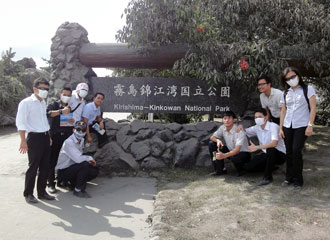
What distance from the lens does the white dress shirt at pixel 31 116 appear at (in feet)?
12.6

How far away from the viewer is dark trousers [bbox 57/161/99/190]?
431cm

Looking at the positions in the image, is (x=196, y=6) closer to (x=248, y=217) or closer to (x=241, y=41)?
(x=241, y=41)

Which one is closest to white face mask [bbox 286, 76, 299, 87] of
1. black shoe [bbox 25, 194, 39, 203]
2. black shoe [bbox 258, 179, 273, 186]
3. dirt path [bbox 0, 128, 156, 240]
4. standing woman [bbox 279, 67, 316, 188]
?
standing woman [bbox 279, 67, 316, 188]

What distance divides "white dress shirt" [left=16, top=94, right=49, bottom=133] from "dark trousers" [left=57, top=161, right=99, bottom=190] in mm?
753

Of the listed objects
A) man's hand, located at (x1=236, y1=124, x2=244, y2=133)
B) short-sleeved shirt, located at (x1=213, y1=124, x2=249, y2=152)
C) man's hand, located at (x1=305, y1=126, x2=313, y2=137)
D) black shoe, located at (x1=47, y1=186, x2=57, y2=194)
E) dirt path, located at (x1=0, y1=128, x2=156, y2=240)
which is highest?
man's hand, located at (x1=305, y1=126, x2=313, y2=137)

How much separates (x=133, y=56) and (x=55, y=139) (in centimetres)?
249

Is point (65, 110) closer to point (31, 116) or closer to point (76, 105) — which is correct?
point (76, 105)

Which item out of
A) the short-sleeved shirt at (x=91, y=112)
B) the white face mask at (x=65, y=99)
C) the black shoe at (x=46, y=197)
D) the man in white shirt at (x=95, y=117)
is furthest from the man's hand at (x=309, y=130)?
the black shoe at (x=46, y=197)

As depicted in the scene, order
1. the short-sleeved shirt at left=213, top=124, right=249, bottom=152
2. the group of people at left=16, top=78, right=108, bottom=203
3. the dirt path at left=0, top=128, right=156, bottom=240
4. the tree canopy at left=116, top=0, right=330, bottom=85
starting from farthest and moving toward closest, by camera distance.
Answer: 1. the tree canopy at left=116, top=0, right=330, bottom=85
2. the short-sleeved shirt at left=213, top=124, right=249, bottom=152
3. the group of people at left=16, top=78, right=108, bottom=203
4. the dirt path at left=0, top=128, right=156, bottom=240

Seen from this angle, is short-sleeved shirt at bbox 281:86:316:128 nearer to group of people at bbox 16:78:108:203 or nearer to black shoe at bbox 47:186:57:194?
group of people at bbox 16:78:108:203

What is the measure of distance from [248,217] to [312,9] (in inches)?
173

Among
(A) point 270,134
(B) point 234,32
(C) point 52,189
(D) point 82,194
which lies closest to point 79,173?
(D) point 82,194

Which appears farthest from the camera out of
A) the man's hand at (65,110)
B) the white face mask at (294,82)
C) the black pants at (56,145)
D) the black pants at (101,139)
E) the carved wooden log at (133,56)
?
the carved wooden log at (133,56)

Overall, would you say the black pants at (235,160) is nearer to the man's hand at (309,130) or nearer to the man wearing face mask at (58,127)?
the man's hand at (309,130)
